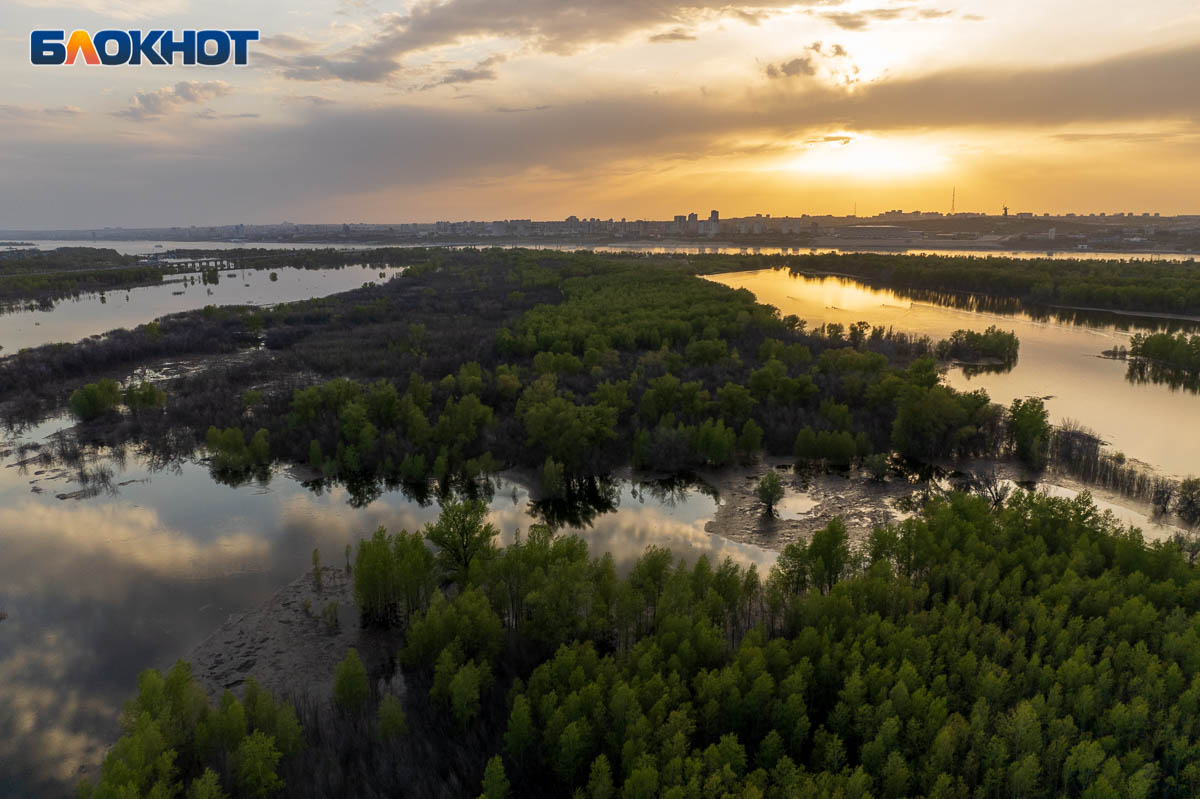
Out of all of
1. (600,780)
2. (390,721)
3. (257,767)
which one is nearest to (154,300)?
(390,721)

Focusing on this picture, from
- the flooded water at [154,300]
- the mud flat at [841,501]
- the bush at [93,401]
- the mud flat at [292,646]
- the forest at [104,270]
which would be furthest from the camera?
the forest at [104,270]

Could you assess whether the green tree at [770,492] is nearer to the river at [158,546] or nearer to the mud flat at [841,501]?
the mud flat at [841,501]

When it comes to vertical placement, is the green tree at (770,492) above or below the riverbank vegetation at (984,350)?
below

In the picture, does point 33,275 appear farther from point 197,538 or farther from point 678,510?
point 678,510

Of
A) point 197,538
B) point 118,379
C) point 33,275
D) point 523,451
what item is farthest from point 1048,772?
point 33,275

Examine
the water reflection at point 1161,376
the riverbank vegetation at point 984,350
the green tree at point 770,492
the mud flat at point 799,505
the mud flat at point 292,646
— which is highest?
the riverbank vegetation at point 984,350

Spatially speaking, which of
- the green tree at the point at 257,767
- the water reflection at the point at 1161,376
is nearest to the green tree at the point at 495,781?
the green tree at the point at 257,767
